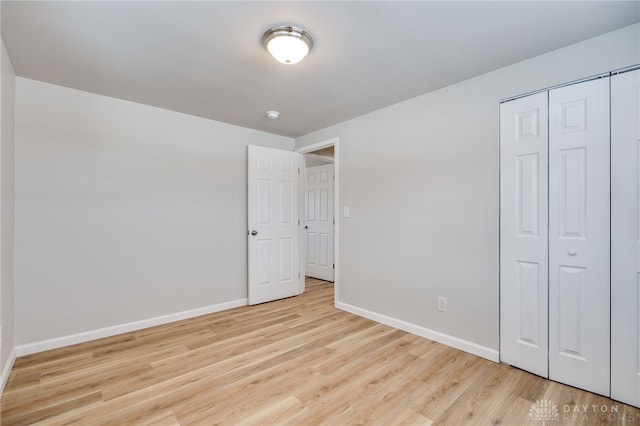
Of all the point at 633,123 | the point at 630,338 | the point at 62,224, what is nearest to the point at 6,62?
the point at 62,224

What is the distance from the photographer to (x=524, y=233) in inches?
87.1

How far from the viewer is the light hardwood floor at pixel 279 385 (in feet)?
5.60

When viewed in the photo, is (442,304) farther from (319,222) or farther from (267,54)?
(319,222)

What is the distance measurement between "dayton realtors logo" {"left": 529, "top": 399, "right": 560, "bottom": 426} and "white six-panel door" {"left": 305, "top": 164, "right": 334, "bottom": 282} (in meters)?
3.60

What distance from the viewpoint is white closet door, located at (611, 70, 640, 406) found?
1.77 meters

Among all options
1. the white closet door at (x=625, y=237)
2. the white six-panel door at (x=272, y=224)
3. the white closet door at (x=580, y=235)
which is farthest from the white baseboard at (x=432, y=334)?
the white six-panel door at (x=272, y=224)

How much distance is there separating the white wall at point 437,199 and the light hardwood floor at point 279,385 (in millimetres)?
409

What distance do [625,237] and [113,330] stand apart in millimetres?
4231

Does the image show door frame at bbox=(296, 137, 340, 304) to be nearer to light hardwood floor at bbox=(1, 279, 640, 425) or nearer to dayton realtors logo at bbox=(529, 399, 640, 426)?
light hardwood floor at bbox=(1, 279, 640, 425)

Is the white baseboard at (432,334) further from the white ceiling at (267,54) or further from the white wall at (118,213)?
the white ceiling at (267,54)

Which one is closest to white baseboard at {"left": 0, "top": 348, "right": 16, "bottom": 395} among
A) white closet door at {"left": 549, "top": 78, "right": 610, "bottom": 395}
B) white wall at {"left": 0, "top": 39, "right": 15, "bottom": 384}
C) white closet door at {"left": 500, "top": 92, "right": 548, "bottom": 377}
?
white wall at {"left": 0, "top": 39, "right": 15, "bottom": 384}

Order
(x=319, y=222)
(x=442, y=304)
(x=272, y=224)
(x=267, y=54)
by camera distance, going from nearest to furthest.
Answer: (x=267, y=54)
(x=442, y=304)
(x=272, y=224)
(x=319, y=222)

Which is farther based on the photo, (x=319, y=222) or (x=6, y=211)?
(x=319, y=222)

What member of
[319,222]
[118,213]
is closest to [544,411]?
[118,213]
